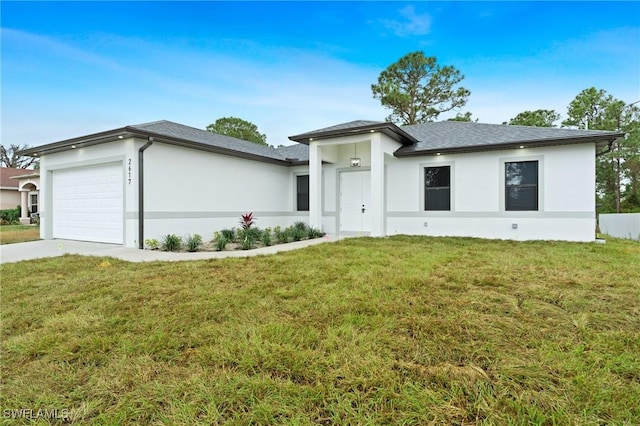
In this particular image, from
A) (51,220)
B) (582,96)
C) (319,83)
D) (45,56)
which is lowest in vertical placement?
(51,220)

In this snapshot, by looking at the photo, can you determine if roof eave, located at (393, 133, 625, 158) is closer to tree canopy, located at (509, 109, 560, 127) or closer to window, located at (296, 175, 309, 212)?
window, located at (296, 175, 309, 212)

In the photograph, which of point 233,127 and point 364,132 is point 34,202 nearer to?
point 233,127

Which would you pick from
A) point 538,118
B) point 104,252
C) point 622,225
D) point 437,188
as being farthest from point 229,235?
point 538,118

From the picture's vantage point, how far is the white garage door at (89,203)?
29.4ft

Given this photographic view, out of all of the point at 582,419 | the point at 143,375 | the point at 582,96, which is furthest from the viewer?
the point at 582,96

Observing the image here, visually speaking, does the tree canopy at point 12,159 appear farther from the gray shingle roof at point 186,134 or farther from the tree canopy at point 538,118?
the tree canopy at point 538,118

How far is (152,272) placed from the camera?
5.31 meters

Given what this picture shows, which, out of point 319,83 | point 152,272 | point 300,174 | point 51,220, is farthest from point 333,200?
point 51,220

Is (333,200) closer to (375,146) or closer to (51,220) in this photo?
(375,146)

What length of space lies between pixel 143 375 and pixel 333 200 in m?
10.4

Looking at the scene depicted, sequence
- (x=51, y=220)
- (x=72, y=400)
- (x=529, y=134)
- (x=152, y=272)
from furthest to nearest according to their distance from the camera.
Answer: (x=51, y=220) < (x=529, y=134) < (x=152, y=272) < (x=72, y=400)

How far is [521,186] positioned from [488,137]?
1914 mm

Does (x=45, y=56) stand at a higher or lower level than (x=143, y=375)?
higher

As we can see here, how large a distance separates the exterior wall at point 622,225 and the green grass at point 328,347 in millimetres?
11678
